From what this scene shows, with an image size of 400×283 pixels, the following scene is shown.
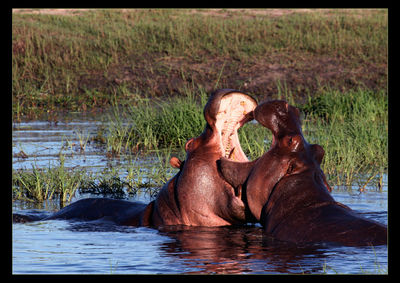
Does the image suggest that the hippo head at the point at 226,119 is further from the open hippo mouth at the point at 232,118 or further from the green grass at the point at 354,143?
the green grass at the point at 354,143

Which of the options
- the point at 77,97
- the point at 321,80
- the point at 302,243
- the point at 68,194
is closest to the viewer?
the point at 302,243

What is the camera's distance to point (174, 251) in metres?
4.83

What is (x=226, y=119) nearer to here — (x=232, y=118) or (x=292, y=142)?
(x=232, y=118)

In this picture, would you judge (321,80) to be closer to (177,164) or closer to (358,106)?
(358,106)

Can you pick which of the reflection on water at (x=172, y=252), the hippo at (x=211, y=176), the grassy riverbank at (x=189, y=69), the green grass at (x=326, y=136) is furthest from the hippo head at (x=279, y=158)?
the grassy riverbank at (x=189, y=69)

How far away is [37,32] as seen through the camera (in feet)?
55.3

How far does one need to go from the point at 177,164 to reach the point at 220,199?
455mm

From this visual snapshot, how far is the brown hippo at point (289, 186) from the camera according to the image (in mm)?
4555

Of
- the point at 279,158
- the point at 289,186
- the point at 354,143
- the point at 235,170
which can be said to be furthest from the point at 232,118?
the point at 354,143

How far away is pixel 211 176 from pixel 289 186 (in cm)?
66

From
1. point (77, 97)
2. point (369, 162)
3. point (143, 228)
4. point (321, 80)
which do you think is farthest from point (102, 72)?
point (143, 228)

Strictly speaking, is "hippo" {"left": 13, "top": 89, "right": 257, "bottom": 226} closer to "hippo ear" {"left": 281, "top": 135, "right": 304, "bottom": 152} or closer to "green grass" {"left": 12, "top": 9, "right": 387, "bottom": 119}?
"hippo ear" {"left": 281, "top": 135, "right": 304, "bottom": 152}

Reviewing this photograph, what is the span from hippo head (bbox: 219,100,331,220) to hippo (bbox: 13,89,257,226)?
228 mm

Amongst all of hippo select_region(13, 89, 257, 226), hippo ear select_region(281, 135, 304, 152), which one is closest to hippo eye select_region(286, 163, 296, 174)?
hippo ear select_region(281, 135, 304, 152)
